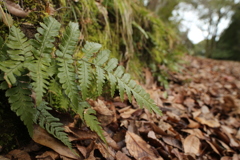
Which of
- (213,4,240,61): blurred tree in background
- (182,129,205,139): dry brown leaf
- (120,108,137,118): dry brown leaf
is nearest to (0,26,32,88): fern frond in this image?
(120,108,137,118): dry brown leaf

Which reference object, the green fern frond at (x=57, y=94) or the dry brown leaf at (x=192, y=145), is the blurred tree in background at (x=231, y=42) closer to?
the dry brown leaf at (x=192, y=145)

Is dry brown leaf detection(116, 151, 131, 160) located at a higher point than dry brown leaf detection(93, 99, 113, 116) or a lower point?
lower

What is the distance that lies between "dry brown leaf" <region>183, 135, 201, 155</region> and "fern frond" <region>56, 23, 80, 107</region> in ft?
3.85

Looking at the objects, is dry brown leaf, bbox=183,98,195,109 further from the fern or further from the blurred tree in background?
the blurred tree in background

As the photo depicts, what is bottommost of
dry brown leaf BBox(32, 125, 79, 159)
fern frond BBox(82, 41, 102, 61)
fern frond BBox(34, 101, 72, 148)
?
dry brown leaf BBox(32, 125, 79, 159)

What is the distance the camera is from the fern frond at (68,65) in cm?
96

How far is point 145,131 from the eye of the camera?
149cm

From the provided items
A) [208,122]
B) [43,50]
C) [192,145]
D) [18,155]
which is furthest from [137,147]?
[208,122]

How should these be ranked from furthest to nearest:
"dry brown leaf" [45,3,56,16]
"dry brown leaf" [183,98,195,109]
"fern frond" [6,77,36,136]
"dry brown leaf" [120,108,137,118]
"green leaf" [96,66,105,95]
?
"dry brown leaf" [183,98,195,109] → "dry brown leaf" [120,108,137,118] → "dry brown leaf" [45,3,56,16] → "green leaf" [96,66,105,95] → "fern frond" [6,77,36,136]

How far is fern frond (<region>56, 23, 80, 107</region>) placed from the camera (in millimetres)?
957

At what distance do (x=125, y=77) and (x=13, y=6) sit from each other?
998 millimetres

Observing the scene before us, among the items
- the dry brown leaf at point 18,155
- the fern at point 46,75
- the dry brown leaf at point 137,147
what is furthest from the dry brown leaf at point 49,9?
the dry brown leaf at point 137,147

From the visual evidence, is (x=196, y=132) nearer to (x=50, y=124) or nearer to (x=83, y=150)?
(x=83, y=150)

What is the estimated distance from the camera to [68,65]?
3.34 ft
